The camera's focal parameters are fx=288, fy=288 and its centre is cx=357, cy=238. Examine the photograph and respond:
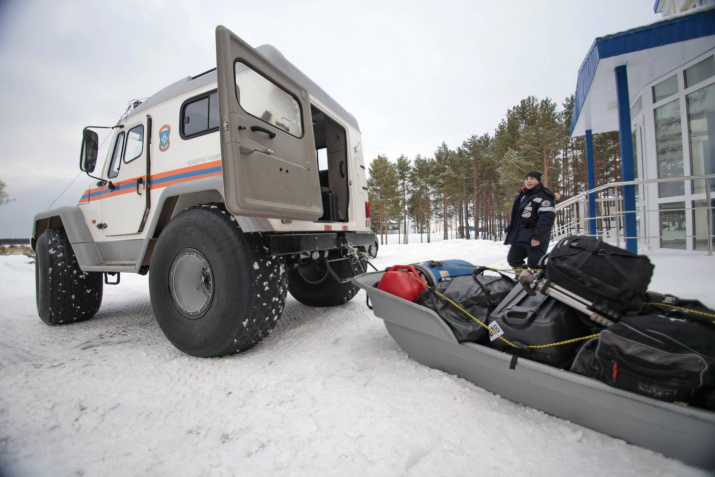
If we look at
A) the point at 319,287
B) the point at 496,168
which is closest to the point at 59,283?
the point at 319,287

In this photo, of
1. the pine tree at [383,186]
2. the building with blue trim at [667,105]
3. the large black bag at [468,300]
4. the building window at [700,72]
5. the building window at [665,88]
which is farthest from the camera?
the pine tree at [383,186]

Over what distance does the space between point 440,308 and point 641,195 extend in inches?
353

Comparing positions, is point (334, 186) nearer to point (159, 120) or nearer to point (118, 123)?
point (159, 120)

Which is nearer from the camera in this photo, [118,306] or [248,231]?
[248,231]

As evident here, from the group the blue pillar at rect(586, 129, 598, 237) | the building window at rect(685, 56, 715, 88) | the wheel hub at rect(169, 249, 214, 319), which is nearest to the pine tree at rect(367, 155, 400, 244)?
the blue pillar at rect(586, 129, 598, 237)

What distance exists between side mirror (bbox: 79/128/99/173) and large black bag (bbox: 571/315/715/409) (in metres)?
5.03

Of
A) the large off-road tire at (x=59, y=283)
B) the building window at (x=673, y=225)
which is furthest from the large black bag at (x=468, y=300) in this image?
the building window at (x=673, y=225)

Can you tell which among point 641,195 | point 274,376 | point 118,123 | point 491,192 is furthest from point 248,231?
point 491,192

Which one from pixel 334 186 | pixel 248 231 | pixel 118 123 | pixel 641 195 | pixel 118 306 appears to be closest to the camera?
pixel 248 231

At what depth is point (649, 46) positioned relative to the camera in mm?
5012

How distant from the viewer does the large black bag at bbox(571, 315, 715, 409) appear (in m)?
1.14

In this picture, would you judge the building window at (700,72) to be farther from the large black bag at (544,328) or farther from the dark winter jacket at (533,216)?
the large black bag at (544,328)

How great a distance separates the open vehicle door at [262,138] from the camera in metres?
1.88

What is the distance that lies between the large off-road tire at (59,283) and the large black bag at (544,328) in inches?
182
